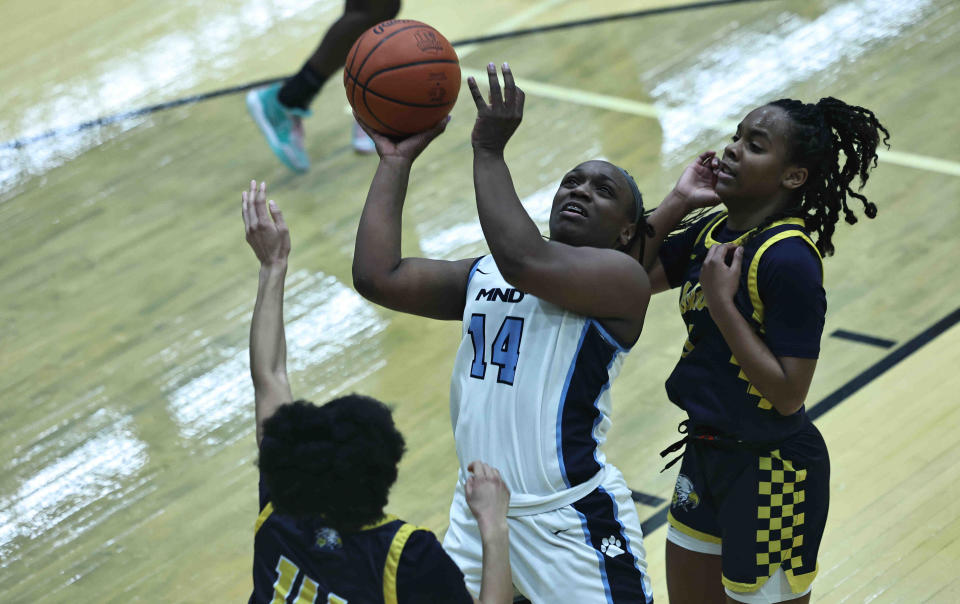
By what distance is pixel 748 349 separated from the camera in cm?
283

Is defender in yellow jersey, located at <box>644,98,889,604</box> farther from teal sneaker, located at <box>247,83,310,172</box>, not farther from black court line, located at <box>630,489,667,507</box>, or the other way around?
teal sneaker, located at <box>247,83,310,172</box>

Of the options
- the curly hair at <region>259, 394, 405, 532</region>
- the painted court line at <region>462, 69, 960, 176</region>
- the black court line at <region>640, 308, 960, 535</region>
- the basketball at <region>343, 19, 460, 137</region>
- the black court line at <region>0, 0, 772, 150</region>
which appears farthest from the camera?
the black court line at <region>0, 0, 772, 150</region>

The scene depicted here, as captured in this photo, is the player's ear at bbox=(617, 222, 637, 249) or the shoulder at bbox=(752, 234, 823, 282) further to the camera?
the player's ear at bbox=(617, 222, 637, 249)

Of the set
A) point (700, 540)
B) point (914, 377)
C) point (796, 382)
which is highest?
point (796, 382)

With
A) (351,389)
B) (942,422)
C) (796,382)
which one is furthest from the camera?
(351,389)

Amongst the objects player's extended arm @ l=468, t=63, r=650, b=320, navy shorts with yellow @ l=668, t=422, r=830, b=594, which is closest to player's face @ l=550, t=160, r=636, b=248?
player's extended arm @ l=468, t=63, r=650, b=320

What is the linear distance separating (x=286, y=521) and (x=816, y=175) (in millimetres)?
1554

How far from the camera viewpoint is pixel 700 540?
3201 mm

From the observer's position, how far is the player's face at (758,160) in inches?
117

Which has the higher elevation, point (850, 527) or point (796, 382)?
point (796, 382)

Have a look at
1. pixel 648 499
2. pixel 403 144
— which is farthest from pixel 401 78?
pixel 648 499

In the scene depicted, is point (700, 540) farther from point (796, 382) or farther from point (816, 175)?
point (816, 175)

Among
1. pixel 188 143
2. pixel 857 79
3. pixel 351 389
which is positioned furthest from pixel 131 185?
pixel 857 79

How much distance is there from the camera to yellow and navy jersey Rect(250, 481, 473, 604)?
2.37 m
